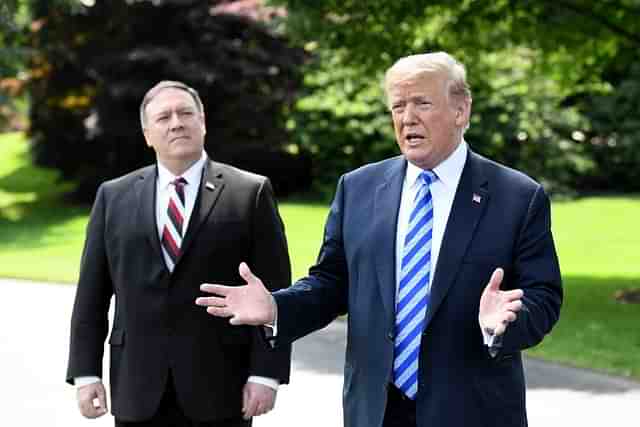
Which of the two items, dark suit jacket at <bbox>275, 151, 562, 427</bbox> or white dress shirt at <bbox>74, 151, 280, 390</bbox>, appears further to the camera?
white dress shirt at <bbox>74, 151, 280, 390</bbox>

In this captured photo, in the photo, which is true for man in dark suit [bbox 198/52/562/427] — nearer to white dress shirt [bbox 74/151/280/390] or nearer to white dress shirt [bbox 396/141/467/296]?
white dress shirt [bbox 396/141/467/296]

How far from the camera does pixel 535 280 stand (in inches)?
143

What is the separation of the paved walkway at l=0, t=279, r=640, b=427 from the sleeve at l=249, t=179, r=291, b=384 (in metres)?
3.13

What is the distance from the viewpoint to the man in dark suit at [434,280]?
3.70m

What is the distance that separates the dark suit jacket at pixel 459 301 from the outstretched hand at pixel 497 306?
124mm

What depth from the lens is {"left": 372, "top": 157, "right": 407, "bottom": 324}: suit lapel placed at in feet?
12.3

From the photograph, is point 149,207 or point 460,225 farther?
point 149,207

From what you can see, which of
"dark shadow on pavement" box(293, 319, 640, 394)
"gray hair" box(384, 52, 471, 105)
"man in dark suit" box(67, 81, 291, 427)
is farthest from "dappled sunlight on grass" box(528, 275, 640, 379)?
"gray hair" box(384, 52, 471, 105)

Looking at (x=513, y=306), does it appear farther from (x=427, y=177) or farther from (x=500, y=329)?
(x=427, y=177)

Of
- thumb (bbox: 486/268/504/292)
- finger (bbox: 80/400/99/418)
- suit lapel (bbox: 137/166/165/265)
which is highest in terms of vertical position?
suit lapel (bbox: 137/166/165/265)

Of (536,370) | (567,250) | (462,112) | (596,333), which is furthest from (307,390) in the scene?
(567,250)

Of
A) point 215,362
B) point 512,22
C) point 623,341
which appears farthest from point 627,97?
point 215,362

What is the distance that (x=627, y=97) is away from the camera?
1224 inches

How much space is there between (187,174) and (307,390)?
4.24 meters
